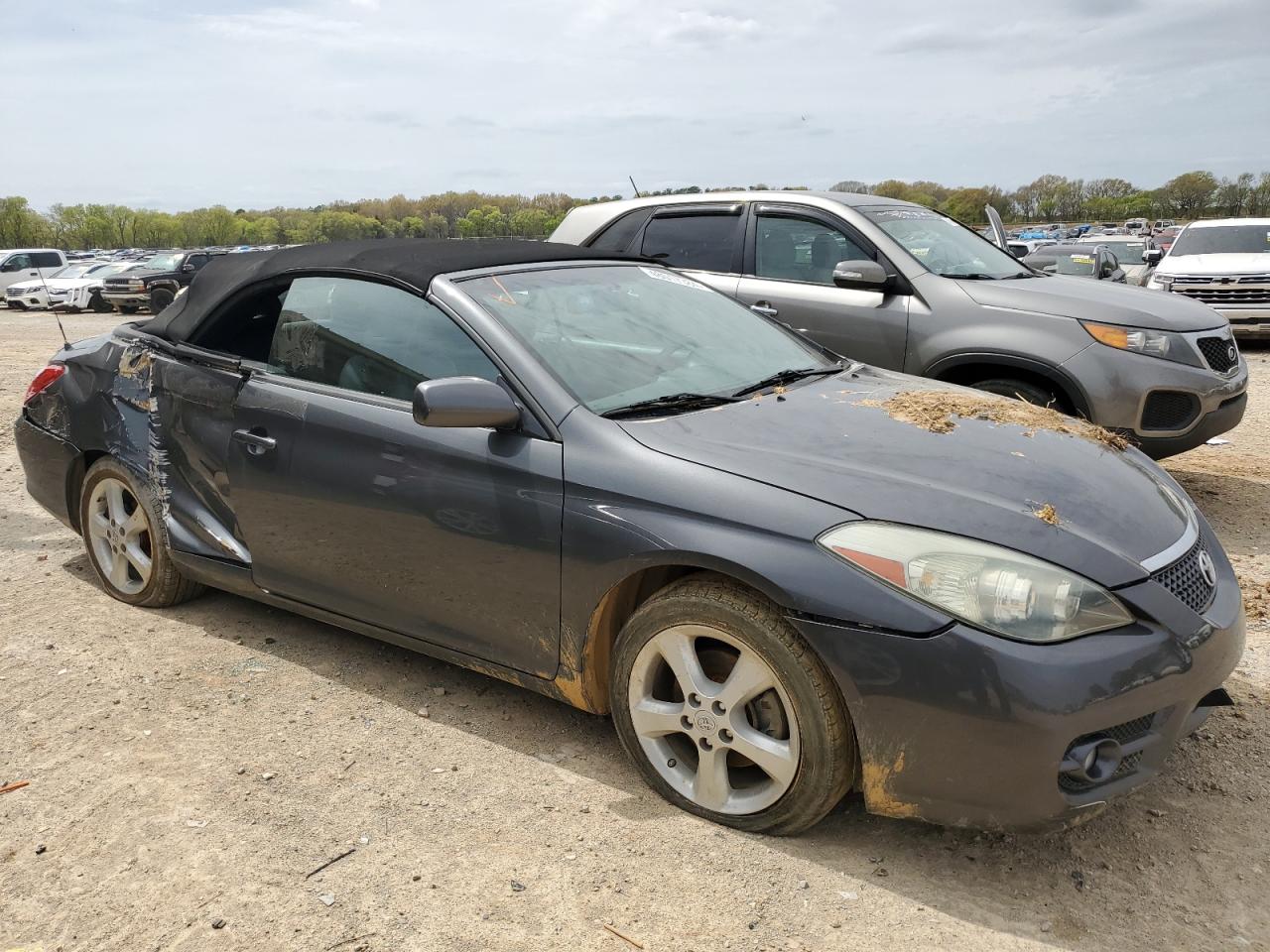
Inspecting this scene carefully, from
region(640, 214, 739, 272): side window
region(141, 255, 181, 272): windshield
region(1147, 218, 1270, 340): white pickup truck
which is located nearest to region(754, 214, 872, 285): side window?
region(640, 214, 739, 272): side window

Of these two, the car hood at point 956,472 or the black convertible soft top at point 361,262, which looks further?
the black convertible soft top at point 361,262

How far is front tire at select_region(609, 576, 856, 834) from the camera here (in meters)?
2.69

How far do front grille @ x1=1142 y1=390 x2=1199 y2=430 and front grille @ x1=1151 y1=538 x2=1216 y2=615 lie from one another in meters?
2.99

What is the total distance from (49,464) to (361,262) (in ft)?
6.92

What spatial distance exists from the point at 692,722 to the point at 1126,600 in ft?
3.87

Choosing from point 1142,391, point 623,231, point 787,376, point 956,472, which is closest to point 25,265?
point 623,231

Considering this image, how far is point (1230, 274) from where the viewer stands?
13.3m

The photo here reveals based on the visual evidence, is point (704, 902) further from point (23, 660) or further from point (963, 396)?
point (23, 660)

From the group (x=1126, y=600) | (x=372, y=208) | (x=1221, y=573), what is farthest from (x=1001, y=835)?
(x=372, y=208)

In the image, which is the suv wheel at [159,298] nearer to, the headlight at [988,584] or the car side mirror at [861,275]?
the car side mirror at [861,275]

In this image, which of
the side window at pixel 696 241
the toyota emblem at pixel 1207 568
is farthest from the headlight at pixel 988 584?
the side window at pixel 696 241

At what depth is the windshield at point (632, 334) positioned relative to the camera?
338 centimetres

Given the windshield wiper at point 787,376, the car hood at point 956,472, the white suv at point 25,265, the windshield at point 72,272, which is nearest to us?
the car hood at point 956,472

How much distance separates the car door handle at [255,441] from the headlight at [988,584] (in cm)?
220
